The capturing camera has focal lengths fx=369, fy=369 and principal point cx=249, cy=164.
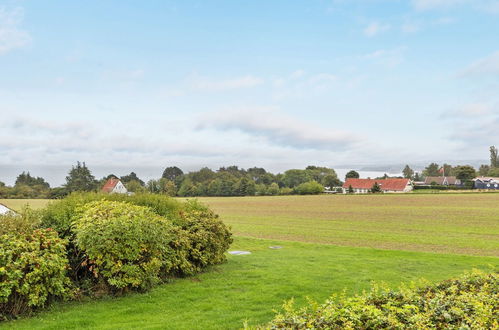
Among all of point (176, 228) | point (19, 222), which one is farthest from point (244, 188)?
point (19, 222)

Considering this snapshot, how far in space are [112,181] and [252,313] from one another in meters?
91.0

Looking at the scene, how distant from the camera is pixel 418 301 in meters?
4.49

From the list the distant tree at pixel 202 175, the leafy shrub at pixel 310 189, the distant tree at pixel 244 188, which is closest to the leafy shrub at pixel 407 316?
the leafy shrub at pixel 310 189

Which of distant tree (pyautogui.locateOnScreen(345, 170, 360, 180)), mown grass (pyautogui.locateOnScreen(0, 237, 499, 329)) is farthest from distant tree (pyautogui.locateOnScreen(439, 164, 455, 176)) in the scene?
mown grass (pyautogui.locateOnScreen(0, 237, 499, 329))

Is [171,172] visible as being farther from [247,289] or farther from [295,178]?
[247,289]

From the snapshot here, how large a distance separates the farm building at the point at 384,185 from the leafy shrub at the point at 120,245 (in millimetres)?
103201

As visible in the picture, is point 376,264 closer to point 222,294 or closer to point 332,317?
point 222,294

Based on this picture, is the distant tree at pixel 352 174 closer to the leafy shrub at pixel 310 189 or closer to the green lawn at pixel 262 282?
the leafy shrub at pixel 310 189

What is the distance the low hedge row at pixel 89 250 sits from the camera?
21.5ft

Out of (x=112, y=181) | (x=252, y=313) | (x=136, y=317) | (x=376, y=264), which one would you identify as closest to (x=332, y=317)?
(x=252, y=313)

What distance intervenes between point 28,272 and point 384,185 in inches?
4564

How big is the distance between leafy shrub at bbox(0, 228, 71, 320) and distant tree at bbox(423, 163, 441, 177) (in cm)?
18445

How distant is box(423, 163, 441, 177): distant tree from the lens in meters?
169

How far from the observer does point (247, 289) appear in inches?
340
